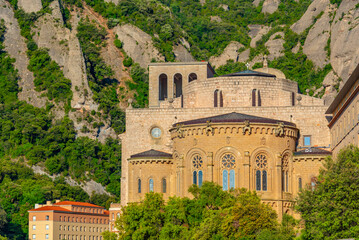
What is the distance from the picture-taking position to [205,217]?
221 feet

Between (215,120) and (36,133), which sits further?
(36,133)

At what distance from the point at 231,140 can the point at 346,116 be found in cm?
1156

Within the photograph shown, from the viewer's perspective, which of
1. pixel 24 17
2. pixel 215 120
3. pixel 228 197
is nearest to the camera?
pixel 228 197

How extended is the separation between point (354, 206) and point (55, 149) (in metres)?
95.1

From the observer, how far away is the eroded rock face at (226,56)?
182 meters

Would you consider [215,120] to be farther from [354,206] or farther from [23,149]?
[23,149]

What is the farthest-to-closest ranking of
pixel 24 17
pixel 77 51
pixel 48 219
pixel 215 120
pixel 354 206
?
pixel 24 17
pixel 77 51
pixel 48 219
pixel 215 120
pixel 354 206

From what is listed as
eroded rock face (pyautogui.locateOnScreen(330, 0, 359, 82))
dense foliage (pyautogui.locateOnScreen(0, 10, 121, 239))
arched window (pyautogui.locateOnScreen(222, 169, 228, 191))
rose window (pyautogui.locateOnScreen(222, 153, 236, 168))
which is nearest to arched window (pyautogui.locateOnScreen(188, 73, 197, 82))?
rose window (pyautogui.locateOnScreen(222, 153, 236, 168))

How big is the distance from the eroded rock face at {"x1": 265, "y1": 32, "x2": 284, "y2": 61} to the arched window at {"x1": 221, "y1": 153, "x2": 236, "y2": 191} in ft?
322

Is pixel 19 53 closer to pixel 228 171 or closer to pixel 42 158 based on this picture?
pixel 42 158

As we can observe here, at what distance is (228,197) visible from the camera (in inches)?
2712

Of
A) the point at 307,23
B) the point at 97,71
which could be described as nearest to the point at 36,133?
the point at 97,71

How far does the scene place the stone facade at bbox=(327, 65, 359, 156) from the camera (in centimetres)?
5997

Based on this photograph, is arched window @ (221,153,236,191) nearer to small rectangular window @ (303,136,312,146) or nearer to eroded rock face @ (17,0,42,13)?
small rectangular window @ (303,136,312,146)
